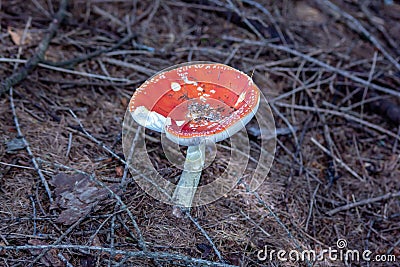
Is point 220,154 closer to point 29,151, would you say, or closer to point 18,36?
point 29,151

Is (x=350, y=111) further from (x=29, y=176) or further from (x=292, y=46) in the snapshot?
(x=29, y=176)

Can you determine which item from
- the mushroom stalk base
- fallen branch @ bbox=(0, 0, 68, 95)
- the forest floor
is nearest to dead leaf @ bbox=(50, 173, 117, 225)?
the forest floor

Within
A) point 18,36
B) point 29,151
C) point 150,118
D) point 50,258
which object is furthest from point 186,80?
point 18,36

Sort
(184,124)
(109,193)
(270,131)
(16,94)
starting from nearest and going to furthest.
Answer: (184,124) → (109,193) → (16,94) → (270,131)

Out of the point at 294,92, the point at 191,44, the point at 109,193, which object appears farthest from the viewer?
the point at 191,44

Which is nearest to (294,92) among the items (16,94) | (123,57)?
(123,57)

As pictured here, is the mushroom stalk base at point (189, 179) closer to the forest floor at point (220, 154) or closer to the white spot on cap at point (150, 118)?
the forest floor at point (220, 154)
